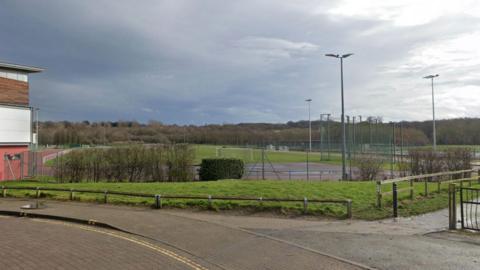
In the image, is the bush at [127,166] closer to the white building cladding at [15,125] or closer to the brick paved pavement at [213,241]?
the white building cladding at [15,125]

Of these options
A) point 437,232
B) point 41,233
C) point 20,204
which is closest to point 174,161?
point 20,204

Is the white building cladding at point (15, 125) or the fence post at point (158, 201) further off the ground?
the white building cladding at point (15, 125)

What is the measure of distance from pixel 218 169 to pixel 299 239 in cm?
1777

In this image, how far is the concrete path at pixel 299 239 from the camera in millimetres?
7949

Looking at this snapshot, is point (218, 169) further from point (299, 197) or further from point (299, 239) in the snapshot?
A: point (299, 239)

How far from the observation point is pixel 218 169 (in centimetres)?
2747

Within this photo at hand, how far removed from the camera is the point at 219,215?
13.5m

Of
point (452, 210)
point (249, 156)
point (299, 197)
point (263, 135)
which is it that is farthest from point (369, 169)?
point (263, 135)

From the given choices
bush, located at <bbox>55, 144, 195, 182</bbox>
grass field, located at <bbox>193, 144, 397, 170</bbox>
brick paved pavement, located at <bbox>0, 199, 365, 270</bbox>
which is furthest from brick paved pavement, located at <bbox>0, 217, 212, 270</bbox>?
grass field, located at <bbox>193, 144, 397, 170</bbox>

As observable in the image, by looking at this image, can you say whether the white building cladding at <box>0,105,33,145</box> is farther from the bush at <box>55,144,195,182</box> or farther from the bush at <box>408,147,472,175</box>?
the bush at <box>408,147,472,175</box>

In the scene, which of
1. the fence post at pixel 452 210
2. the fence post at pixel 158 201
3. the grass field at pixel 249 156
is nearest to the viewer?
the fence post at pixel 452 210

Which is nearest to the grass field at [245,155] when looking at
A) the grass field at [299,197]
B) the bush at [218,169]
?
the bush at [218,169]

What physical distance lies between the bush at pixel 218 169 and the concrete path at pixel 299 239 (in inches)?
516

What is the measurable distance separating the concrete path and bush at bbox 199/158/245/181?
13.1m
